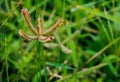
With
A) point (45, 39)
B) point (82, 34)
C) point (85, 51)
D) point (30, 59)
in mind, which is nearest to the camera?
point (45, 39)

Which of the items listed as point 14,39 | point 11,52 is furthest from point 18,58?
point 14,39

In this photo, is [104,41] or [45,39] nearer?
[45,39]

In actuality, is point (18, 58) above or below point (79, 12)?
below

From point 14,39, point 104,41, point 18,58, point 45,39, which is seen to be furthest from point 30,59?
point 45,39

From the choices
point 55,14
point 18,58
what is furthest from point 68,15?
point 18,58

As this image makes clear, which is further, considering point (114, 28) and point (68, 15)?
point (68, 15)

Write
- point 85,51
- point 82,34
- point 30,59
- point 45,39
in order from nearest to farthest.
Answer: point 45,39
point 30,59
point 85,51
point 82,34

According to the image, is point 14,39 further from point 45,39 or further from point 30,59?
point 45,39

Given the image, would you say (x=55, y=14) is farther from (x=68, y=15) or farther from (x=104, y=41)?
(x=104, y=41)

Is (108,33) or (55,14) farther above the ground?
(55,14)
